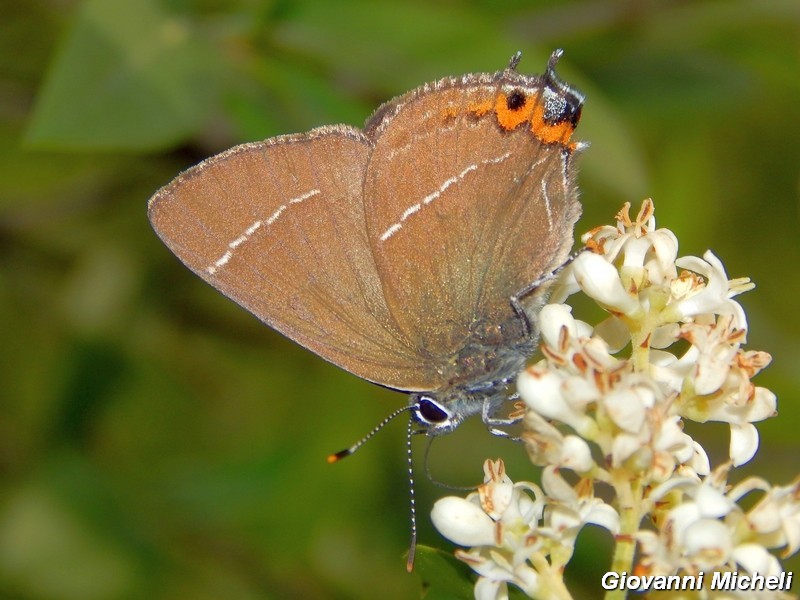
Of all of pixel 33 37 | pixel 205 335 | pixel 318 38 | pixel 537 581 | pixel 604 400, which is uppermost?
pixel 33 37

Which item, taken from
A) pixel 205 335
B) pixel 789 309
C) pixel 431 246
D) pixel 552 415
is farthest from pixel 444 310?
pixel 789 309

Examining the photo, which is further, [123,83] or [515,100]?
[123,83]

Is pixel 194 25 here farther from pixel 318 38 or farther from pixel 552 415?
pixel 552 415

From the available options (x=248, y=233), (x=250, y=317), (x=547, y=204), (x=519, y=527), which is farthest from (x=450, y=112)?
(x=250, y=317)

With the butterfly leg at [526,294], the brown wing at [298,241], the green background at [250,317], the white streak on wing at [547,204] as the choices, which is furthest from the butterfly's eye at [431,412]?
the green background at [250,317]

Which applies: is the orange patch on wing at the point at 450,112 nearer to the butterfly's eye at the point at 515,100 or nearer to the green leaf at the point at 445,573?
the butterfly's eye at the point at 515,100

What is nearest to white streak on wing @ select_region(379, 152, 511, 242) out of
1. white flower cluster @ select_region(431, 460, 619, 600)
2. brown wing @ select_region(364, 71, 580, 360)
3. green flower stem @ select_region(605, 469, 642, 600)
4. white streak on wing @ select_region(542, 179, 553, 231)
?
brown wing @ select_region(364, 71, 580, 360)

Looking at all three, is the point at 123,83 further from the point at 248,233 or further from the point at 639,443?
the point at 639,443
